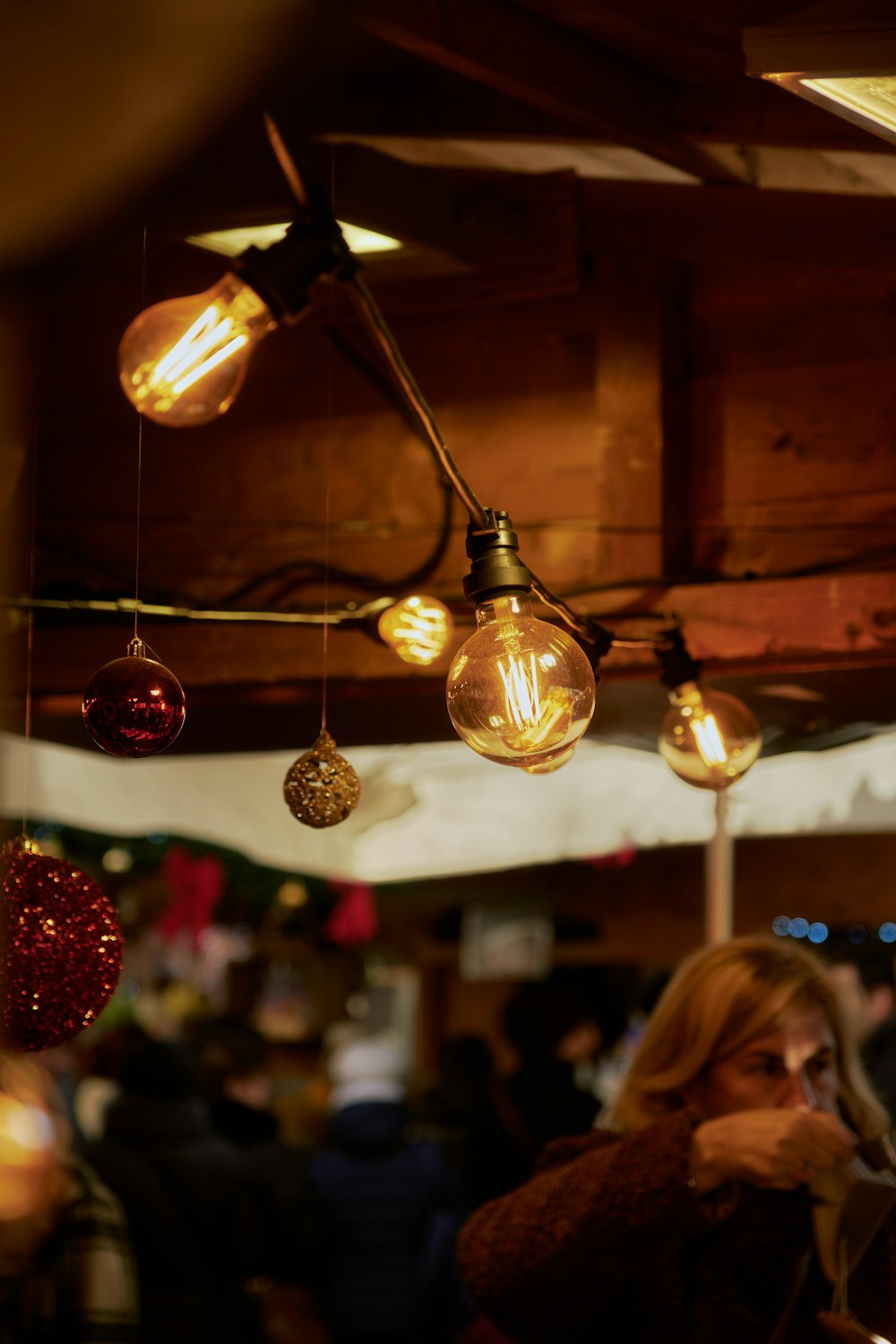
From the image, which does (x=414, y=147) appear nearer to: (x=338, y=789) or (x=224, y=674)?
(x=224, y=674)

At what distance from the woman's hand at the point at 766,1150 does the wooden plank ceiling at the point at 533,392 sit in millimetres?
784

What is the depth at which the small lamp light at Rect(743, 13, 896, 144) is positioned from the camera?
1706 millimetres

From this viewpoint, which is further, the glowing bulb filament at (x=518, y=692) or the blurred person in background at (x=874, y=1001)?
the blurred person in background at (x=874, y=1001)

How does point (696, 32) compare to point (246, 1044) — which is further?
point (246, 1044)

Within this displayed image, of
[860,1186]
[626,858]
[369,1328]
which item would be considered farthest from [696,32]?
[369,1328]

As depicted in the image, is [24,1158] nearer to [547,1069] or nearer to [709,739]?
[709,739]

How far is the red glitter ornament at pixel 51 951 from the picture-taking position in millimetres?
1706

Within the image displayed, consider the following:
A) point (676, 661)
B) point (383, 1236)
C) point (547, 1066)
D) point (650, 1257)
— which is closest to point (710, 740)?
point (676, 661)

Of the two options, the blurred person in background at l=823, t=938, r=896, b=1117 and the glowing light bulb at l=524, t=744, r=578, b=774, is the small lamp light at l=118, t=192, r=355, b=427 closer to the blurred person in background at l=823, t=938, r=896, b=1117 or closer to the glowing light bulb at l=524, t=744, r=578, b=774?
the glowing light bulb at l=524, t=744, r=578, b=774

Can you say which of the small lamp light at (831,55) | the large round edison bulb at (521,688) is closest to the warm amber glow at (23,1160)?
the large round edison bulb at (521,688)

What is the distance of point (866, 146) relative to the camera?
97.3 inches

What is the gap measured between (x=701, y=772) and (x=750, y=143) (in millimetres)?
1111

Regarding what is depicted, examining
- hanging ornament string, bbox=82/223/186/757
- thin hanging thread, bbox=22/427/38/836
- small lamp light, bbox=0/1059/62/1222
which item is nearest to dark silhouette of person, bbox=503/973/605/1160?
thin hanging thread, bbox=22/427/38/836

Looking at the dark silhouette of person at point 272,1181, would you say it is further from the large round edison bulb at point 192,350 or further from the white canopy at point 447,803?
the large round edison bulb at point 192,350
